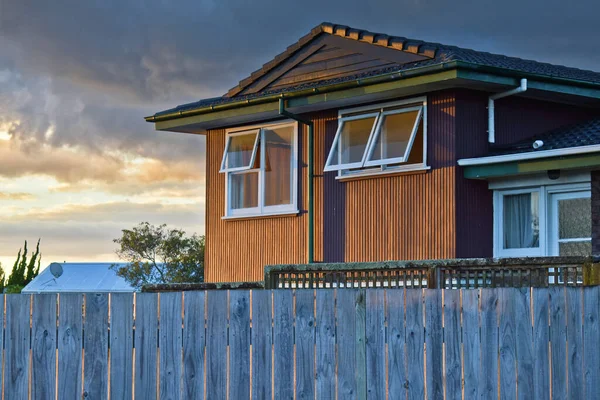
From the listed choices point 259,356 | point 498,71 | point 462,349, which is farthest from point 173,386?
point 498,71

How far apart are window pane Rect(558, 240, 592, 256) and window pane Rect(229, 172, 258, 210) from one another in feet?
20.8

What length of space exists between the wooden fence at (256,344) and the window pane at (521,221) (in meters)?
8.22

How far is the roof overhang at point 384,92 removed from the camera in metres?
14.8

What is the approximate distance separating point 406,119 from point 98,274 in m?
37.3

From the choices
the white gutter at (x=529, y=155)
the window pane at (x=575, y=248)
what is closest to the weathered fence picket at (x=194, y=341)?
the white gutter at (x=529, y=155)

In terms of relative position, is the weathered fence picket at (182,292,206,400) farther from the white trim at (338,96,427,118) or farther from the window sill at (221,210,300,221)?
the window sill at (221,210,300,221)

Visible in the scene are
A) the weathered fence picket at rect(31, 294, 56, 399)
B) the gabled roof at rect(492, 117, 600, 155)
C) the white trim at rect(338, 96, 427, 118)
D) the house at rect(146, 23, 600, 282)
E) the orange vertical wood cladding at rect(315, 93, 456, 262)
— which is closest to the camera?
the weathered fence picket at rect(31, 294, 56, 399)

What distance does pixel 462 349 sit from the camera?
24.9ft

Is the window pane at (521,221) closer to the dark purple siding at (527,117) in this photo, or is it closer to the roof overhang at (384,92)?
the dark purple siding at (527,117)

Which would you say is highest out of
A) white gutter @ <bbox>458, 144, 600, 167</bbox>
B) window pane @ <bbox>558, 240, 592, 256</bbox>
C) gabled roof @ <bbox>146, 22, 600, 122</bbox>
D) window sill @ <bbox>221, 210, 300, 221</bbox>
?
gabled roof @ <bbox>146, 22, 600, 122</bbox>

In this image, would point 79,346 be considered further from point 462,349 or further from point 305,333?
point 462,349

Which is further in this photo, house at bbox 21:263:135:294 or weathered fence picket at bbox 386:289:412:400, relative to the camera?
house at bbox 21:263:135:294

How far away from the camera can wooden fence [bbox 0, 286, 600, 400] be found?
24.5 feet

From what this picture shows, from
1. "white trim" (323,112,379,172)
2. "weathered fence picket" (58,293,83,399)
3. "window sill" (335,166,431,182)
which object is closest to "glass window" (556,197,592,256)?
"window sill" (335,166,431,182)
